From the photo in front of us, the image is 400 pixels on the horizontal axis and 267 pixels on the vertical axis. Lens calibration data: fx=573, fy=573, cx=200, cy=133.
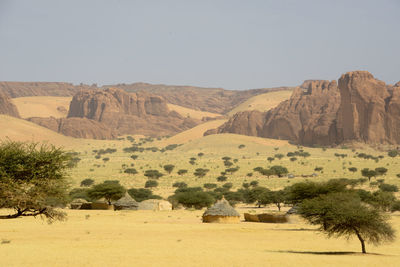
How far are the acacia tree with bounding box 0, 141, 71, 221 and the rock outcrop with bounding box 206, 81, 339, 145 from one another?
10389cm

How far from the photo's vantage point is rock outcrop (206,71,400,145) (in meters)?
113

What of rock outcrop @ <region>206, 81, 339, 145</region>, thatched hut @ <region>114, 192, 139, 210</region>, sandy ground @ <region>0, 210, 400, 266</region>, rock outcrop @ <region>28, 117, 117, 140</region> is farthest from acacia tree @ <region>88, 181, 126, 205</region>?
rock outcrop @ <region>28, 117, 117, 140</region>

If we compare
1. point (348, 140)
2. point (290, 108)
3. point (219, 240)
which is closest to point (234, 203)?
point (219, 240)

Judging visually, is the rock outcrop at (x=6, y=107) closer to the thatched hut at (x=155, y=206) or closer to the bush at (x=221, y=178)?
the bush at (x=221, y=178)

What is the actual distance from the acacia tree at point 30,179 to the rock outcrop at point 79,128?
135 meters

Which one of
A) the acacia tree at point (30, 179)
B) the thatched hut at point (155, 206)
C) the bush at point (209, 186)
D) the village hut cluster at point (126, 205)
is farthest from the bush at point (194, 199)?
the acacia tree at point (30, 179)

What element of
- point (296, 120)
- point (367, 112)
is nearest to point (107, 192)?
point (367, 112)

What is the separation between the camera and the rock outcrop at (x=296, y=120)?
126250 millimetres

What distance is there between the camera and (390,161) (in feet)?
301

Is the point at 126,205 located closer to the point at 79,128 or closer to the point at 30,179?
the point at 30,179

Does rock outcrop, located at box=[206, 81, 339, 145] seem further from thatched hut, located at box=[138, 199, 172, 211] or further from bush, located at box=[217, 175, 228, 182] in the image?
thatched hut, located at box=[138, 199, 172, 211]

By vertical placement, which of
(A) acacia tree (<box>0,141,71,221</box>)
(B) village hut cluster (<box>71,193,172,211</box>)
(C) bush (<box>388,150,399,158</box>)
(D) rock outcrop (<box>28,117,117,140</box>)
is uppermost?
(D) rock outcrop (<box>28,117,117,140</box>)

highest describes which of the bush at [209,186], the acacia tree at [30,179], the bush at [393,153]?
the bush at [393,153]

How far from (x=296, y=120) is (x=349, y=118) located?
26.1 m
